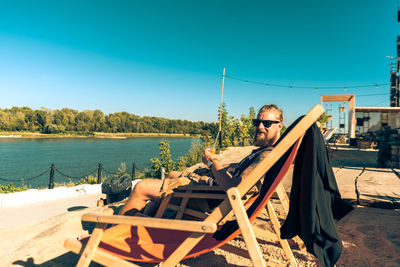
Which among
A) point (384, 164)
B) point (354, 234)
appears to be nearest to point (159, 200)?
point (354, 234)

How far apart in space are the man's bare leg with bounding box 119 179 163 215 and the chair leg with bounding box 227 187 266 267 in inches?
37.5

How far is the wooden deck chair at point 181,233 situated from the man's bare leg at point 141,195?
0.26 metres

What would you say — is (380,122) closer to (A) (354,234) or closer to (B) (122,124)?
(A) (354,234)

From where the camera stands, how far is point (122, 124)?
6234 cm

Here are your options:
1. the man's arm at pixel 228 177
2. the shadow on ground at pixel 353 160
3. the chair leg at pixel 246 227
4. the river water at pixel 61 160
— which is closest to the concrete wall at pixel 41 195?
the river water at pixel 61 160

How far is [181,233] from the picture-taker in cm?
165

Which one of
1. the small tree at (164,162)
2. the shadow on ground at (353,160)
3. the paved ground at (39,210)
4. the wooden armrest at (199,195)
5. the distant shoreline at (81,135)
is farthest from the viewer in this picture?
the distant shoreline at (81,135)

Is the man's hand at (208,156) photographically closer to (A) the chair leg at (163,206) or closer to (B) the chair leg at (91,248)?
(A) the chair leg at (163,206)

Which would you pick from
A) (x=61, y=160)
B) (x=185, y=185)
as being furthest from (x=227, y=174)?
(x=61, y=160)

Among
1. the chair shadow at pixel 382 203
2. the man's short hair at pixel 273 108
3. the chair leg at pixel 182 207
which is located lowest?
the chair shadow at pixel 382 203

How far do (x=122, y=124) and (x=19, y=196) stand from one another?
59601mm

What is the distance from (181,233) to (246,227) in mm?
745

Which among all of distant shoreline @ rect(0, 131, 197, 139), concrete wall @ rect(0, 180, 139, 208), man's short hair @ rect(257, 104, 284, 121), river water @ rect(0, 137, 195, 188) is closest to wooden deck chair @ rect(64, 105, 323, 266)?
man's short hair @ rect(257, 104, 284, 121)

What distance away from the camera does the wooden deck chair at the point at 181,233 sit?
1078 millimetres
